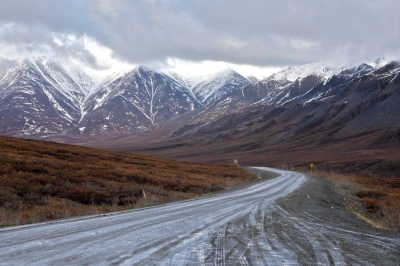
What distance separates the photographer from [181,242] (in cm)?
1022

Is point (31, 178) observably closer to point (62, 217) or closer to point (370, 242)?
point (62, 217)

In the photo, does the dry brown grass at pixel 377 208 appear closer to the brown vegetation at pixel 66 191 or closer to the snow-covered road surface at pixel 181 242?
the snow-covered road surface at pixel 181 242

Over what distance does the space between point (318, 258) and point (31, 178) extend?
19304 millimetres

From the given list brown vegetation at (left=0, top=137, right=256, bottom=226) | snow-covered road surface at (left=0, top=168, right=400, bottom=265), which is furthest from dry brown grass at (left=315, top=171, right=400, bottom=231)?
brown vegetation at (left=0, top=137, right=256, bottom=226)

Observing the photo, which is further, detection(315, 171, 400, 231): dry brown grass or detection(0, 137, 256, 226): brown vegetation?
detection(0, 137, 256, 226): brown vegetation

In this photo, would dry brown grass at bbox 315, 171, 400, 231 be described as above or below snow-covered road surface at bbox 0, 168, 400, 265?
below

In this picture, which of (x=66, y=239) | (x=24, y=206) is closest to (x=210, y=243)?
(x=66, y=239)

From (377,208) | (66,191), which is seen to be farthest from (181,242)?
(377,208)

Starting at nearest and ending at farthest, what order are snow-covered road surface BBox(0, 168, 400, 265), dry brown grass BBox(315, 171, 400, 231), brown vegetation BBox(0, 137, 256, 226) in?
snow-covered road surface BBox(0, 168, 400, 265) → dry brown grass BBox(315, 171, 400, 231) → brown vegetation BBox(0, 137, 256, 226)

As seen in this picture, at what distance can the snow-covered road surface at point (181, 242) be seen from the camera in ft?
27.4

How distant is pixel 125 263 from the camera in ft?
26.0

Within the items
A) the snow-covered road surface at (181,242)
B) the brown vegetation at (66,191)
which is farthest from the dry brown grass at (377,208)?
the brown vegetation at (66,191)

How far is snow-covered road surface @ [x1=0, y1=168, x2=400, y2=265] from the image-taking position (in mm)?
8352

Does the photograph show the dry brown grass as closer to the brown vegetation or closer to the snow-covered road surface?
the snow-covered road surface
